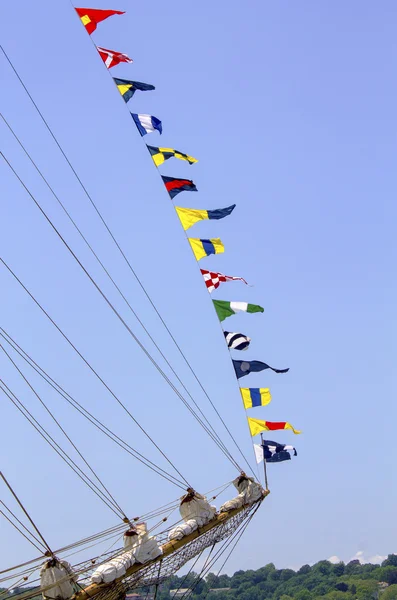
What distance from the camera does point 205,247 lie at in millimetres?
33062

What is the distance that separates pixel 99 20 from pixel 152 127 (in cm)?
335

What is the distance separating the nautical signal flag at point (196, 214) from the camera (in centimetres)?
3189

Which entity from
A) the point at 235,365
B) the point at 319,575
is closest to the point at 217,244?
the point at 235,365

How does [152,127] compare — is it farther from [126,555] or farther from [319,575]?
[319,575]

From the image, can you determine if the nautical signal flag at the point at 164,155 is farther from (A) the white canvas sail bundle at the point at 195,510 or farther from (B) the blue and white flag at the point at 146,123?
(A) the white canvas sail bundle at the point at 195,510

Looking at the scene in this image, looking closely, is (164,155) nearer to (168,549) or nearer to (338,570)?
(168,549)

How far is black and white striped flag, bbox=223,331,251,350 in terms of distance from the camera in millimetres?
33844

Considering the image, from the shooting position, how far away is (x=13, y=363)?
27078 millimetres

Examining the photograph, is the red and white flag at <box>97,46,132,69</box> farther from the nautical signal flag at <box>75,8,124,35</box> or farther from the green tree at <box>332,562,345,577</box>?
the green tree at <box>332,562,345,577</box>

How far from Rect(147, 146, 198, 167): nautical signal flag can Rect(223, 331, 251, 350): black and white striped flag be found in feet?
19.1

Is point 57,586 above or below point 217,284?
below

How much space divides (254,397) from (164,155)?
8260 mm

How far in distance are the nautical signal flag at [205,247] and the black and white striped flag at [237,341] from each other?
2617 mm

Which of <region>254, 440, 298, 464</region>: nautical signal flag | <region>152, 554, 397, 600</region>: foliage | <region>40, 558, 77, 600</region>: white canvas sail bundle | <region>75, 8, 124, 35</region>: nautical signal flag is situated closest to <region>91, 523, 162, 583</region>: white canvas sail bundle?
<region>40, 558, 77, 600</region>: white canvas sail bundle
